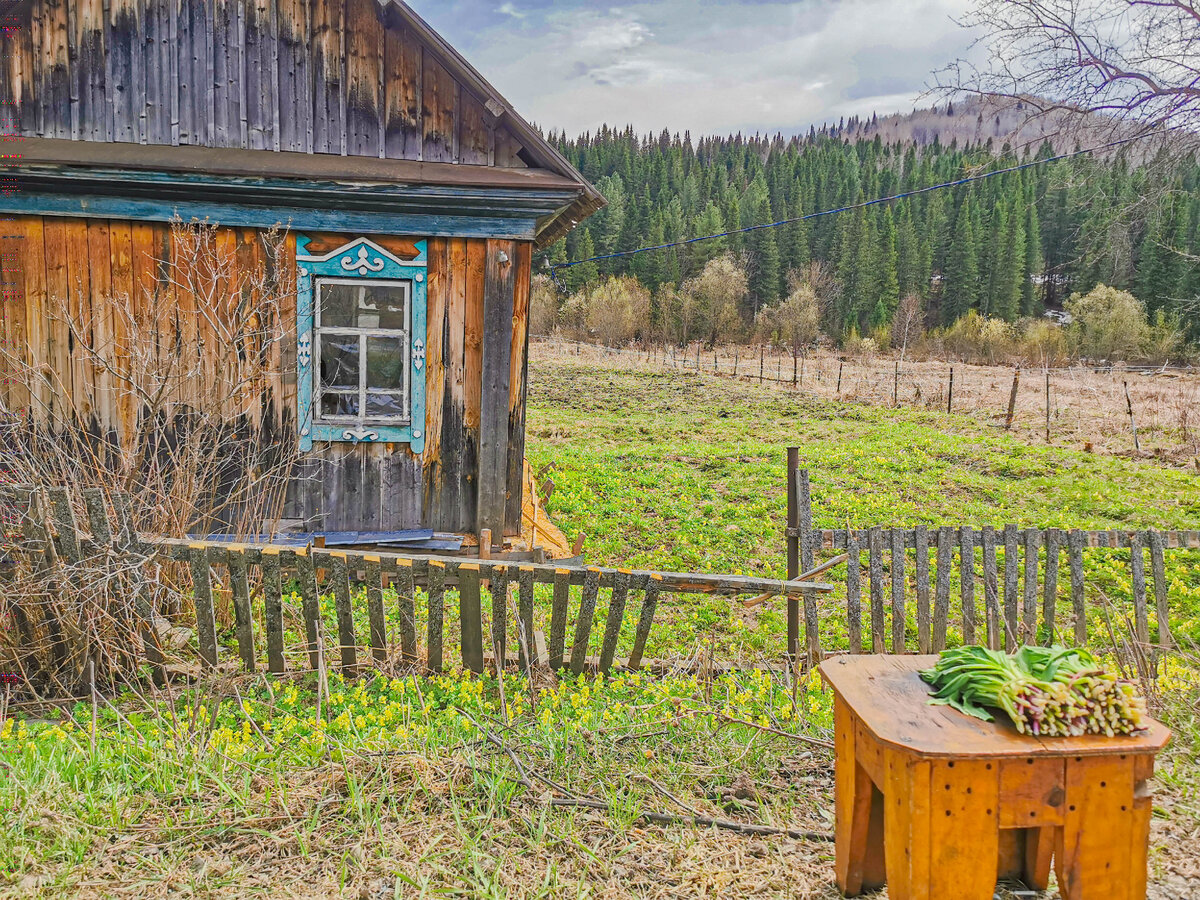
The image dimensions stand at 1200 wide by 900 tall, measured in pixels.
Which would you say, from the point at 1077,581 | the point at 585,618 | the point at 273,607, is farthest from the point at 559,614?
the point at 1077,581

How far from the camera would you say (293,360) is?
7.65 metres

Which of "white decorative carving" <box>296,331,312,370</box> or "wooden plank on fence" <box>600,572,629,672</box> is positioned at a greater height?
"white decorative carving" <box>296,331,312,370</box>

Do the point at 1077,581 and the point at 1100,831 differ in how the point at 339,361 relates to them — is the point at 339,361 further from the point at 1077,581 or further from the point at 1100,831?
the point at 1100,831

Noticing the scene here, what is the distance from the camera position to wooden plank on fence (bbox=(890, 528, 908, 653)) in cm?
607

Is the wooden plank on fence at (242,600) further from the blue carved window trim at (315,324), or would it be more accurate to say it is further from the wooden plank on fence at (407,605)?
the blue carved window trim at (315,324)

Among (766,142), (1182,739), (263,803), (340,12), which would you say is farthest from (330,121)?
(766,142)

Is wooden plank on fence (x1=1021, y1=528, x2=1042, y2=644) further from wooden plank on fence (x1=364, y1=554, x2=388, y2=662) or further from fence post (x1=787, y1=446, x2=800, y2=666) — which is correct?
wooden plank on fence (x1=364, y1=554, x2=388, y2=662)

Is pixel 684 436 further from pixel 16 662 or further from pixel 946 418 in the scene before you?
pixel 16 662

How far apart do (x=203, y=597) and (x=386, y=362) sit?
11.0ft

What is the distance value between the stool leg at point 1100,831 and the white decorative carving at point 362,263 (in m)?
6.73

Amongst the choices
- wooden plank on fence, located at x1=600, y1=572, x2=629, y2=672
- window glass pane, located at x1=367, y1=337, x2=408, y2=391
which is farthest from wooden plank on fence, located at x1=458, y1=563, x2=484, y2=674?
window glass pane, located at x1=367, y1=337, x2=408, y2=391

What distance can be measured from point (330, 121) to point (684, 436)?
11.9 meters

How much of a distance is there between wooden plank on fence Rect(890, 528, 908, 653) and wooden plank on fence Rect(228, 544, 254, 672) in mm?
4539

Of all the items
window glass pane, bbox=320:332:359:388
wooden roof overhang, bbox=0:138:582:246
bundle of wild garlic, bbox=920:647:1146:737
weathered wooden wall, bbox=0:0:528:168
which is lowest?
bundle of wild garlic, bbox=920:647:1146:737
